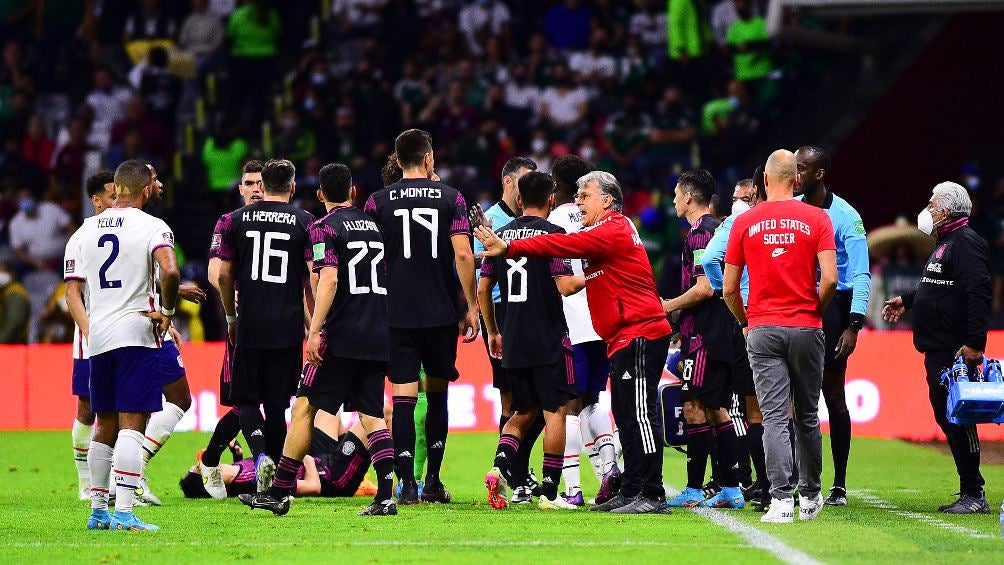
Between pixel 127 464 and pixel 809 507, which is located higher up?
pixel 127 464

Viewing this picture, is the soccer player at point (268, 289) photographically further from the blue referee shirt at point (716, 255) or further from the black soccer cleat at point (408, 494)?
the blue referee shirt at point (716, 255)

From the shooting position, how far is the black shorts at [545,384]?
1055 cm

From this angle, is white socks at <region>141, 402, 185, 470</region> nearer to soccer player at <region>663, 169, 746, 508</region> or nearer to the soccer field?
the soccer field

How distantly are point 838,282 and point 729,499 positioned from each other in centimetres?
169

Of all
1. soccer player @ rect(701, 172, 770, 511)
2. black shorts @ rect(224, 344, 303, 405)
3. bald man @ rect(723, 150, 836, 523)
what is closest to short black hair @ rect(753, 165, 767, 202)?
soccer player @ rect(701, 172, 770, 511)

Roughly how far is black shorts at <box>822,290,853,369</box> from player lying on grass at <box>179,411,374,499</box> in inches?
140

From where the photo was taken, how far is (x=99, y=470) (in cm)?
923

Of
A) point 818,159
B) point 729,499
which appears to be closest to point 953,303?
point 818,159

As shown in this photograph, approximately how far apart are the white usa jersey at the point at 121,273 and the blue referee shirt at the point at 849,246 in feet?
15.1

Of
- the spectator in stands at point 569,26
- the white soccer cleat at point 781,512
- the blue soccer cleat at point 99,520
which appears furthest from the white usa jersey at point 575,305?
the spectator in stands at point 569,26

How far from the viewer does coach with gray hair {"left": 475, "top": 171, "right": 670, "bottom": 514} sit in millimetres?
10000

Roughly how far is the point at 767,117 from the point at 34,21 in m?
13.9

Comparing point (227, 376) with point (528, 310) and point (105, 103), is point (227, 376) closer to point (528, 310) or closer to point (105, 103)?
point (528, 310)

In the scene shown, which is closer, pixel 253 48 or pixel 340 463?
pixel 340 463
